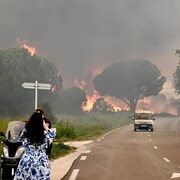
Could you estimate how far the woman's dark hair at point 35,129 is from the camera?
7.11 meters

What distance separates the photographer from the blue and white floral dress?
7277 mm

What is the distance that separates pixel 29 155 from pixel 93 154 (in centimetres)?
1189

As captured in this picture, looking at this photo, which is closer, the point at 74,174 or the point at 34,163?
the point at 34,163

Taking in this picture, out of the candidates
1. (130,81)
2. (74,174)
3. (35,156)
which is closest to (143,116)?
(74,174)

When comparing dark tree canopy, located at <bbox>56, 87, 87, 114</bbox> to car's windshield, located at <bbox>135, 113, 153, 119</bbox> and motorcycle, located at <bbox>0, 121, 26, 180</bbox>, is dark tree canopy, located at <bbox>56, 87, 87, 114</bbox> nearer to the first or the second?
car's windshield, located at <bbox>135, 113, 153, 119</bbox>

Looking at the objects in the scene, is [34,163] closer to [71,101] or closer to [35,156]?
[35,156]

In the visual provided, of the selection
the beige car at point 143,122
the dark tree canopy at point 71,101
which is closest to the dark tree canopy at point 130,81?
the dark tree canopy at point 71,101

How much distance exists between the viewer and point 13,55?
75.5 m

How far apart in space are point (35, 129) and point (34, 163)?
1.92ft

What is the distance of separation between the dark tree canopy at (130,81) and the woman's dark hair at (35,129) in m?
110

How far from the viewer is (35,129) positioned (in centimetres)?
714

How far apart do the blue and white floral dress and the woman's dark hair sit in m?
0.13

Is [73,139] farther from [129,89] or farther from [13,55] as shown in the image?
[129,89]

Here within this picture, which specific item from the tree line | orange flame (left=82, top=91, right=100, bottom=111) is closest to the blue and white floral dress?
the tree line
